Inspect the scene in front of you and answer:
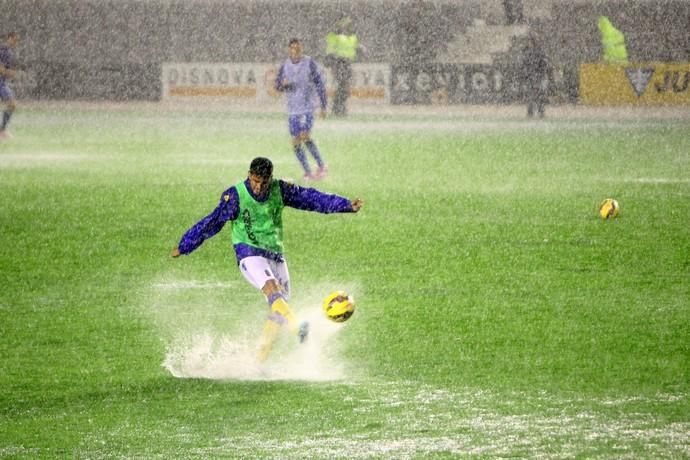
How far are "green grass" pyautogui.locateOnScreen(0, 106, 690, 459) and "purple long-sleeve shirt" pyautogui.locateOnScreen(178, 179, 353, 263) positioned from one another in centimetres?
91

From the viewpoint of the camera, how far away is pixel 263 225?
417 inches

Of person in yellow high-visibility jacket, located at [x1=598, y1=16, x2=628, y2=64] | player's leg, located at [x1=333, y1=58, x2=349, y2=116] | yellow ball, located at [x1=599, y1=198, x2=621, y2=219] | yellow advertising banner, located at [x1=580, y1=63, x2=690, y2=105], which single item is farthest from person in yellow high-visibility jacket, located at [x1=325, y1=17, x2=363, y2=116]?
yellow ball, located at [x1=599, y1=198, x2=621, y2=219]

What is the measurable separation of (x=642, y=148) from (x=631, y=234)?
1166 centimetres

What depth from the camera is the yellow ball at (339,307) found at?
10.1 meters

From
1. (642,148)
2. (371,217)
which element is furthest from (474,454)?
(642,148)

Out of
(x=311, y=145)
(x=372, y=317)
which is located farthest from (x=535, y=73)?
(x=372, y=317)

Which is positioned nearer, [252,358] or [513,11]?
[252,358]

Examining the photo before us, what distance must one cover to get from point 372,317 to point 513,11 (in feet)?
121

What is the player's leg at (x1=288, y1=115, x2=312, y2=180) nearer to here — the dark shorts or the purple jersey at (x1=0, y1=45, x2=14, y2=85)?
the dark shorts

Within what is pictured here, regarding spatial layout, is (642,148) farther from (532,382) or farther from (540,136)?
(532,382)

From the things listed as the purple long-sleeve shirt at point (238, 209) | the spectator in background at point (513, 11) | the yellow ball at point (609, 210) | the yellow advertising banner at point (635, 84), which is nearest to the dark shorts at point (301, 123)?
the yellow ball at point (609, 210)

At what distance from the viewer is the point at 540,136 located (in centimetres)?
3139

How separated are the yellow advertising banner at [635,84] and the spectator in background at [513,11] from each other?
725 centimetres

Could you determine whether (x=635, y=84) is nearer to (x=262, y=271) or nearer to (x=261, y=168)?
(x=262, y=271)
